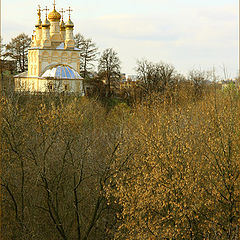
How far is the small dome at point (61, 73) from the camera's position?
37.7 metres

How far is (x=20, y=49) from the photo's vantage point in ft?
164

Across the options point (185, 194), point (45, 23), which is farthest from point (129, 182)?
point (45, 23)

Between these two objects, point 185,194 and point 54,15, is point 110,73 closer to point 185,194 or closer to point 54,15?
point 54,15

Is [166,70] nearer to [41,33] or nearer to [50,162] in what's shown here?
A: [41,33]

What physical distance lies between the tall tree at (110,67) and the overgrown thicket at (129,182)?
2712 cm

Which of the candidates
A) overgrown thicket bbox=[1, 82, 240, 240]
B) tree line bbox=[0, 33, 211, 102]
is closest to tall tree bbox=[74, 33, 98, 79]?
tree line bbox=[0, 33, 211, 102]

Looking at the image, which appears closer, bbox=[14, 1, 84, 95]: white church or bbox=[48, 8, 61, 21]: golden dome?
bbox=[14, 1, 84, 95]: white church

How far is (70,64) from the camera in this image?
41875 millimetres

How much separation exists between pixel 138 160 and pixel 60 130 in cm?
277

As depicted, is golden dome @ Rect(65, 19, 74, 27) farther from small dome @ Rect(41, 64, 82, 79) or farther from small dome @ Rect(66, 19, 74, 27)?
small dome @ Rect(41, 64, 82, 79)

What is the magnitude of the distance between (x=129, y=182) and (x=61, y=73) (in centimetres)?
2504

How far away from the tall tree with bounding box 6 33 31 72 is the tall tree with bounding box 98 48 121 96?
9.76 metres

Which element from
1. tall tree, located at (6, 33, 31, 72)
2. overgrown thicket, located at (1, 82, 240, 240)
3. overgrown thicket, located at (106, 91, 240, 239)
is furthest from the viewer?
tall tree, located at (6, 33, 31, 72)

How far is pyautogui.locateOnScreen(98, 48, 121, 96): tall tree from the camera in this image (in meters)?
44.3
